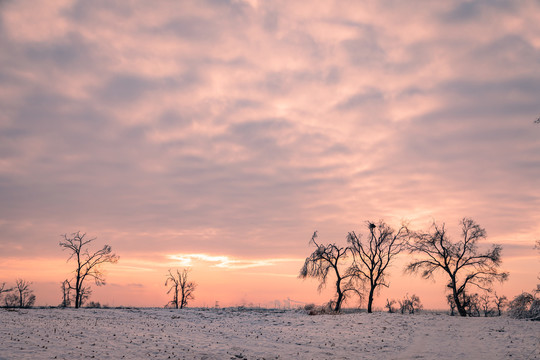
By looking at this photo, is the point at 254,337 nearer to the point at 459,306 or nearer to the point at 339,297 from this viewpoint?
the point at 339,297

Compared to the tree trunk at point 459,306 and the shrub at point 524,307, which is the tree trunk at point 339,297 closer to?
the tree trunk at point 459,306

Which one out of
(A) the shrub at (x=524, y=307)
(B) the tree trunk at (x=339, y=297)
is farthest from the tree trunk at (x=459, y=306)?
(B) the tree trunk at (x=339, y=297)

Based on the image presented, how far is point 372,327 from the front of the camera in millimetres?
39750

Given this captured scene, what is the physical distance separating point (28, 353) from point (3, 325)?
28.4ft

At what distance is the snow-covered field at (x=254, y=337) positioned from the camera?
27.1 metres

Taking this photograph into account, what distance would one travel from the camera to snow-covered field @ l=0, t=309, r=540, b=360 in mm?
27078

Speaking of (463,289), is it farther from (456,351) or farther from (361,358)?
(361,358)

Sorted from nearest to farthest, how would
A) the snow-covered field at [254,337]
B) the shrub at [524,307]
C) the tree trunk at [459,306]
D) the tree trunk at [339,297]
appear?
the snow-covered field at [254,337]
the shrub at [524,307]
the tree trunk at [459,306]
the tree trunk at [339,297]

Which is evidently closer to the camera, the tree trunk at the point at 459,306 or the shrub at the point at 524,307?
the shrub at the point at 524,307

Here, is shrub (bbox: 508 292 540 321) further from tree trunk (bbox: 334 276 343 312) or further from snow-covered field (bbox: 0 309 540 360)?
tree trunk (bbox: 334 276 343 312)

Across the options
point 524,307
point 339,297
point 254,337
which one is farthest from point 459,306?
point 254,337

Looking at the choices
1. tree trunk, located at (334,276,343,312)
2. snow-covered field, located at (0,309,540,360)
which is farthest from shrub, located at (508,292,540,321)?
tree trunk, located at (334,276,343,312)

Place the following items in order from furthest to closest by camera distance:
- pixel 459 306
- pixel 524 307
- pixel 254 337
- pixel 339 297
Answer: pixel 339 297 → pixel 459 306 → pixel 524 307 → pixel 254 337

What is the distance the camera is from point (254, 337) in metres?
35.2
